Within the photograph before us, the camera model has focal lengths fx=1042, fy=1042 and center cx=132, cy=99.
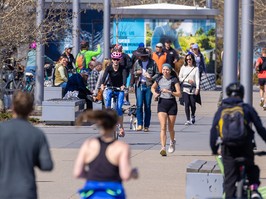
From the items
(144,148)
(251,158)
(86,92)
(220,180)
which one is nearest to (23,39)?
(86,92)

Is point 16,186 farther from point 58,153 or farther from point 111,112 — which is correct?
point 58,153

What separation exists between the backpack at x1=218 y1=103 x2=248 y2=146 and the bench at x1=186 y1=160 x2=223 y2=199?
5.92 feet

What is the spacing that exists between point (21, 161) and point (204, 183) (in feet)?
12.7

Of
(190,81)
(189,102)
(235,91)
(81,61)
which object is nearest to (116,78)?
(190,81)

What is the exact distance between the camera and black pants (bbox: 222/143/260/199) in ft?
31.9

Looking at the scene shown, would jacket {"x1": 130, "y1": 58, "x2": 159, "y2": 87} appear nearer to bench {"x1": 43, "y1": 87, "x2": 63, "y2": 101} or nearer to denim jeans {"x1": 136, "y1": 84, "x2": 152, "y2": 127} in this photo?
denim jeans {"x1": 136, "y1": 84, "x2": 152, "y2": 127}

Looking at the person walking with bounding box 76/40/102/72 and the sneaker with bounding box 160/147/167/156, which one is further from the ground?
the person walking with bounding box 76/40/102/72

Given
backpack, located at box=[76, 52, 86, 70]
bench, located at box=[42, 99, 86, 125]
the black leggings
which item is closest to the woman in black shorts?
bench, located at box=[42, 99, 86, 125]

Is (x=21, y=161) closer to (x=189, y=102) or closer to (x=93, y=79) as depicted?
(x=189, y=102)

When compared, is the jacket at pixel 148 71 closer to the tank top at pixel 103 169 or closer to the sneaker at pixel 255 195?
the sneaker at pixel 255 195

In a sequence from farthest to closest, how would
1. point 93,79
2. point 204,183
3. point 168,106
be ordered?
1. point 93,79
2. point 168,106
3. point 204,183

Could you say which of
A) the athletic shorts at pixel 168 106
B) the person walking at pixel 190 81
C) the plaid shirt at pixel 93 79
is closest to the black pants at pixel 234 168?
the athletic shorts at pixel 168 106

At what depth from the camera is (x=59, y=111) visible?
21.9 meters

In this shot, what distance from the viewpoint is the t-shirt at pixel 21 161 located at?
788 cm
